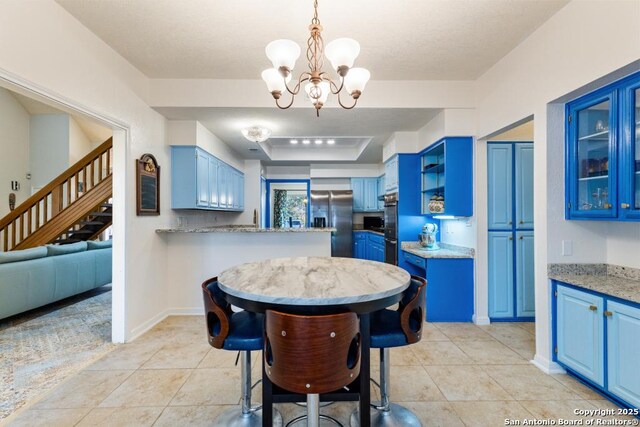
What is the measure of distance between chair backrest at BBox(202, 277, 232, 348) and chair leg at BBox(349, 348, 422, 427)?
38.5 inches

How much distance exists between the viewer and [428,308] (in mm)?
3549

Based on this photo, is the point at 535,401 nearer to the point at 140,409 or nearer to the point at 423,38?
the point at 140,409

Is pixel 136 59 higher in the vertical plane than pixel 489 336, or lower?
higher

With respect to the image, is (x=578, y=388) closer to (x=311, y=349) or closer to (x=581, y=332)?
(x=581, y=332)

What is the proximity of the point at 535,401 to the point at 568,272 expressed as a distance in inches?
40.9

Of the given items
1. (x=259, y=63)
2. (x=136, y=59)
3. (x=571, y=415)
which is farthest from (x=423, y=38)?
(x=571, y=415)

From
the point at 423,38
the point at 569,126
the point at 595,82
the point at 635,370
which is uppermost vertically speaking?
the point at 423,38

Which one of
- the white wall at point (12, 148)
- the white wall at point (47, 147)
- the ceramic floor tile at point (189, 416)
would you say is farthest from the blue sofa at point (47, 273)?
the white wall at point (47, 147)

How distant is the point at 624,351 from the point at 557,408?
1.78 ft

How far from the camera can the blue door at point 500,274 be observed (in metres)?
3.48

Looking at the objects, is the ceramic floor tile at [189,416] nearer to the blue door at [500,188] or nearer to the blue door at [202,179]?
the blue door at [202,179]

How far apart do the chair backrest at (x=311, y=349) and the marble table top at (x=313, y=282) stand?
9 cm

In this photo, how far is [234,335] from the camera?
163 centimetres

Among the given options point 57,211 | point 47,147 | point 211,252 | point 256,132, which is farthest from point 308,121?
point 47,147
